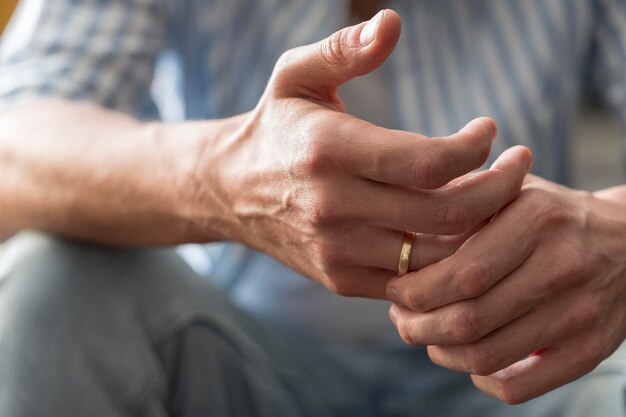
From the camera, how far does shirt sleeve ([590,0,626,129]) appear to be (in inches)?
35.7

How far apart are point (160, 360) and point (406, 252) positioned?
25 cm

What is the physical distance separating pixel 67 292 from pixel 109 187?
11cm

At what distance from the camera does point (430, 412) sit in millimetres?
782

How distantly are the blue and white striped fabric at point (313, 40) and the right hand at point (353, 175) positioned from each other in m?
0.30

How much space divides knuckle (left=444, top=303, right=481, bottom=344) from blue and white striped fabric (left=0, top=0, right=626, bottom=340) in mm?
318

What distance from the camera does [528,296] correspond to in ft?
1.67

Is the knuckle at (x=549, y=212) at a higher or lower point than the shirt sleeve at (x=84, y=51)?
higher

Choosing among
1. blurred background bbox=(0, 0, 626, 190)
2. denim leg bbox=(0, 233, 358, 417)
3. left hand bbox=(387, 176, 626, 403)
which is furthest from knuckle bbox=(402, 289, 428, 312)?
blurred background bbox=(0, 0, 626, 190)

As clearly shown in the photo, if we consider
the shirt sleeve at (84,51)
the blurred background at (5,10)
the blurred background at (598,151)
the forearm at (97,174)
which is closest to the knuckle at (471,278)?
the forearm at (97,174)

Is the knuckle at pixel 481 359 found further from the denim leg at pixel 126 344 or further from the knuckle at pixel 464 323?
the denim leg at pixel 126 344

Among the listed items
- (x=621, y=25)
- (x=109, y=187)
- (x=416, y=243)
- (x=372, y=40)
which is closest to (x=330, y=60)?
(x=372, y=40)

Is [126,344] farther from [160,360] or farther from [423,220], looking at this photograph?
[423,220]

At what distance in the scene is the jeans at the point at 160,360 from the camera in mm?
566

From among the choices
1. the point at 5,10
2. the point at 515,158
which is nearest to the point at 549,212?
the point at 515,158
